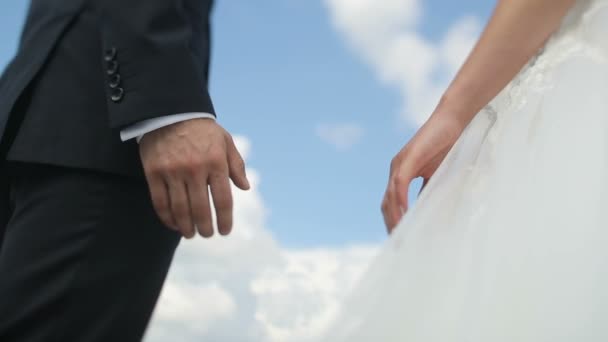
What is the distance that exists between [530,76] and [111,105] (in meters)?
0.90

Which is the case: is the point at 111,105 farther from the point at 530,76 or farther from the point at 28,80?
the point at 530,76

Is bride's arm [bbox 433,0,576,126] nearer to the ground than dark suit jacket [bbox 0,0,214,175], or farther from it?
farther from it

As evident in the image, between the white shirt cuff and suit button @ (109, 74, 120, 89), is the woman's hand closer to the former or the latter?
the white shirt cuff

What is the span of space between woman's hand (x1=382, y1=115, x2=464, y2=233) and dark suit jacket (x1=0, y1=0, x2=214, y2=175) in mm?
408

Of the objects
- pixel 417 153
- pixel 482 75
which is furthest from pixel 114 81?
pixel 482 75

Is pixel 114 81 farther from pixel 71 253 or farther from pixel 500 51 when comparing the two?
pixel 500 51

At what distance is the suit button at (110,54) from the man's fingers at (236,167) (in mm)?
301

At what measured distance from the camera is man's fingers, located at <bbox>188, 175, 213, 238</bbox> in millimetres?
1308

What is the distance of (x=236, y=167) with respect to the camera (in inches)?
53.7

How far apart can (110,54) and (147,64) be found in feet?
0.31

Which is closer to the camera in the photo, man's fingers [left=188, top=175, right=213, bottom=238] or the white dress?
the white dress

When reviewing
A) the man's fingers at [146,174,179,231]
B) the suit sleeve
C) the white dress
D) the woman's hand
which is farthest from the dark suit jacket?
the white dress

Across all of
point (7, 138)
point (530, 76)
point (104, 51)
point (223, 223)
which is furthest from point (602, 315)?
point (7, 138)

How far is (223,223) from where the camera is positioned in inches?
53.4
